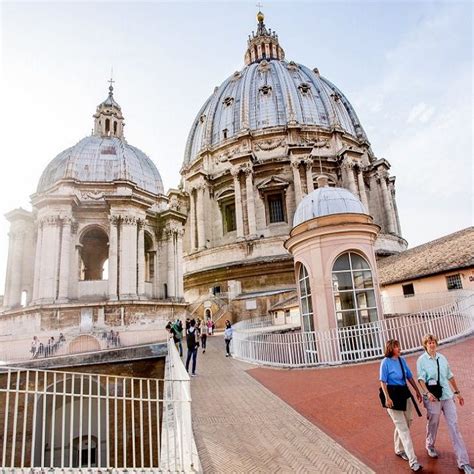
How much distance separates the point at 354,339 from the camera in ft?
37.2

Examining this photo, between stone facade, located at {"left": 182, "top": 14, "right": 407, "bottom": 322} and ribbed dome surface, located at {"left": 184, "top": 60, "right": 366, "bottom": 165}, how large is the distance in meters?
0.16

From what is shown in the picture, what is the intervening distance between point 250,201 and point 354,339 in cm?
2388

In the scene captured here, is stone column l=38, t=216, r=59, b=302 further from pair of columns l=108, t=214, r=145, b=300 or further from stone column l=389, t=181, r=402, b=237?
stone column l=389, t=181, r=402, b=237

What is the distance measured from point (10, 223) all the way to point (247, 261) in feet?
62.8

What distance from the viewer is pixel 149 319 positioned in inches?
923

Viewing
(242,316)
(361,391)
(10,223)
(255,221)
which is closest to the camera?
(361,391)

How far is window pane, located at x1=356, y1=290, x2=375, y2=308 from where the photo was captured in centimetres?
1238

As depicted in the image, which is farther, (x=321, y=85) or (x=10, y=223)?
(x=321, y=85)

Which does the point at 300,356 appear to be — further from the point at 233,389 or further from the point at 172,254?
the point at 172,254

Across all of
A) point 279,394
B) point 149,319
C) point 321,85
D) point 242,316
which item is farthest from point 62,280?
point 321,85

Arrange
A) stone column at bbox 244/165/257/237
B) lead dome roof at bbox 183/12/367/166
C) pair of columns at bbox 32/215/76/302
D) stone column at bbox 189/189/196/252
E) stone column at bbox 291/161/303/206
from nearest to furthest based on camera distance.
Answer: pair of columns at bbox 32/215/76/302 → stone column at bbox 244/165/257/237 → stone column at bbox 291/161/303/206 → stone column at bbox 189/189/196/252 → lead dome roof at bbox 183/12/367/166

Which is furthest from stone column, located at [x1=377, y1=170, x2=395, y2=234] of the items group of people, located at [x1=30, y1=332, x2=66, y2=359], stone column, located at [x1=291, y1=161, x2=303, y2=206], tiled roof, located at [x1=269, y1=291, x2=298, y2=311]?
group of people, located at [x1=30, y1=332, x2=66, y2=359]

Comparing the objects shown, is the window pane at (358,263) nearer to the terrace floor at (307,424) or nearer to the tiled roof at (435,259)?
the terrace floor at (307,424)

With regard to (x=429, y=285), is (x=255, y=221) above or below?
→ above
